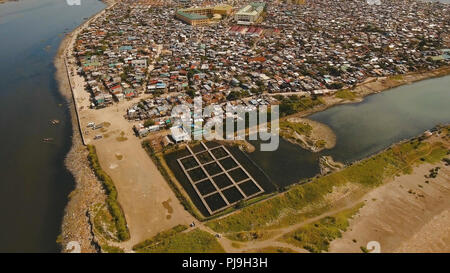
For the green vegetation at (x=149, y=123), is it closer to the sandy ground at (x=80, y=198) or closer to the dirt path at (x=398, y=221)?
the sandy ground at (x=80, y=198)

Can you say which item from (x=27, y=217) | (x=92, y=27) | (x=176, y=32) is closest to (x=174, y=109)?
(x=27, y=217)

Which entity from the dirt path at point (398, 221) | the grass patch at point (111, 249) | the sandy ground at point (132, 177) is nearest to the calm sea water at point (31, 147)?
the sandy ground at point (132, 177)

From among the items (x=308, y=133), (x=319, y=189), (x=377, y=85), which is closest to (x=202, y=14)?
(x=377, y=85)

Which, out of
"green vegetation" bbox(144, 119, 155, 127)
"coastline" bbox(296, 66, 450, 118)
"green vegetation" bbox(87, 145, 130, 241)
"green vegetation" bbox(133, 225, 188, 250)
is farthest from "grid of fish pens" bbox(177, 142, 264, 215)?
"coastline" bbox(296, 66, 450, 118)

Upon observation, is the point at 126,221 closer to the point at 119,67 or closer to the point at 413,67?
the point at 119,67

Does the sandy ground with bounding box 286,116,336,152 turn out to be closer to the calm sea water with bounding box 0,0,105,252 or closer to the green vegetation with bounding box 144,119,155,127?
the green vegetation with bounding box 144,119,155,127
